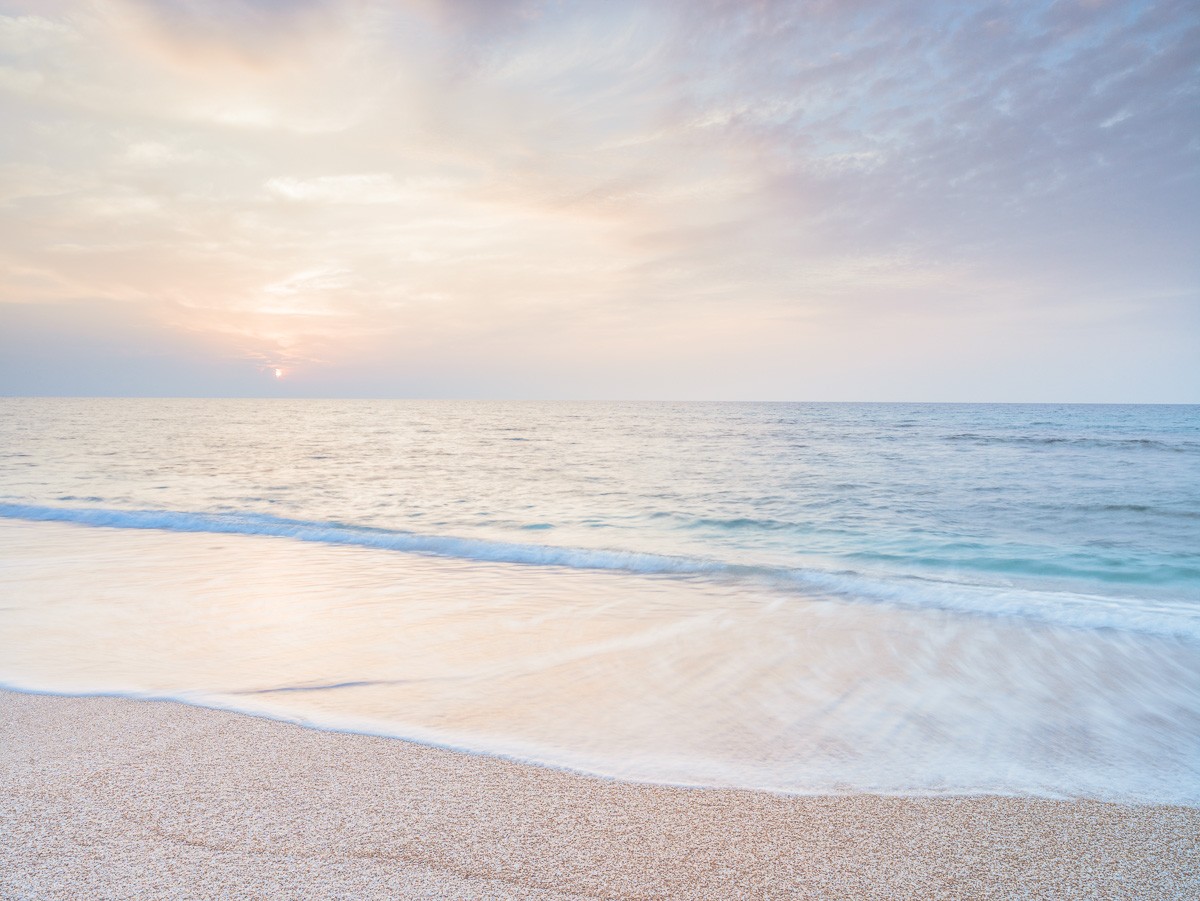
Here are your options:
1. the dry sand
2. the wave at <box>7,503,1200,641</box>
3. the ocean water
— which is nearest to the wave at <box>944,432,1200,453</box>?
→ the ocean water

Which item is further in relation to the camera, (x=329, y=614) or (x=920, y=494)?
(x=920, y=494)

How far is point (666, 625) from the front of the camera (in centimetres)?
641

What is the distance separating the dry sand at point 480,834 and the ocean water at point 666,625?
34 centimetres

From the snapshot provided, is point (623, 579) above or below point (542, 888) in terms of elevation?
below

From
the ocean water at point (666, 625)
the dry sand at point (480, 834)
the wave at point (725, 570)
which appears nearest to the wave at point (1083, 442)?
the ocean water at point (666, 625)

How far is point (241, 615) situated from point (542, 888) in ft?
16.5

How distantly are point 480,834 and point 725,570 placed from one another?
22.9ft

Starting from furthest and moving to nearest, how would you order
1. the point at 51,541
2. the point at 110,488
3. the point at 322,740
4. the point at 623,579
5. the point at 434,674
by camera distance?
the point at 110,488 → the point at 51,541 → the point at 623,579 → the point at 434,674 → the point at 322,740

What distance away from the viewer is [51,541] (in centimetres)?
1034

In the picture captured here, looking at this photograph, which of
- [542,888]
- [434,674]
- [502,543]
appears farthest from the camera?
[502,543]

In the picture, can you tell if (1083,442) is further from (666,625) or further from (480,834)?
(480,834)

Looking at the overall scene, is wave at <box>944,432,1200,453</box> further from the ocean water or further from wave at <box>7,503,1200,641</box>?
wave at <box>7,503,1200,641</box>

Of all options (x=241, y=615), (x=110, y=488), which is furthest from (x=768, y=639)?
(x=110, y=488)

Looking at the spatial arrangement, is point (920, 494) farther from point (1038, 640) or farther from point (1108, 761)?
point (1108, 761)
